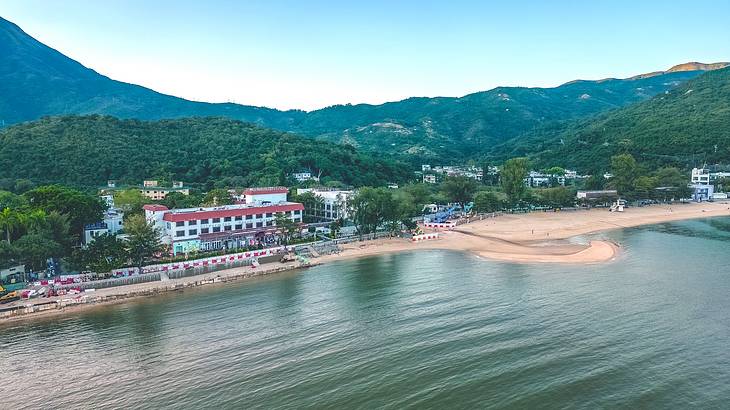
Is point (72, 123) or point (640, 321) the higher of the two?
point (72, 123)

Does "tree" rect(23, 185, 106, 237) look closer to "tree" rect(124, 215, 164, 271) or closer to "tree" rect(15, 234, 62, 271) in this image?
"tree" rect(15, 234, 62, 271)

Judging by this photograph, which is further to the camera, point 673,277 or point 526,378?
point 673,277

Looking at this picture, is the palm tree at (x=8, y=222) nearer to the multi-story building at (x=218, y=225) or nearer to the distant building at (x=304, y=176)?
the multi-story building at (x=218, y=225)

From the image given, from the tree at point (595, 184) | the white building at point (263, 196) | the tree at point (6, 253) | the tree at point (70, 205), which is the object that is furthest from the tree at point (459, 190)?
the tree at point (6, 253)

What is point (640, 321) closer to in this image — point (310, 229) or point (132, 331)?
point (132, 331)

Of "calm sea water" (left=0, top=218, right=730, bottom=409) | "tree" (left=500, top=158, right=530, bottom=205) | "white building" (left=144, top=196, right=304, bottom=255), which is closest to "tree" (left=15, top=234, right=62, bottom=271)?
"white building" (left=144, top=196, right=304, bottom=255)

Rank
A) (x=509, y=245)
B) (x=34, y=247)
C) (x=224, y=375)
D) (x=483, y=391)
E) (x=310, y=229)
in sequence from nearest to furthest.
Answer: (x=483, y=391)
(x=224, y=375)
(x=34, y=247)
(x=509, y=245)
(x=310, y=229)

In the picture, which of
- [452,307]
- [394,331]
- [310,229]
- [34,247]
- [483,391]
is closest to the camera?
[483,391]

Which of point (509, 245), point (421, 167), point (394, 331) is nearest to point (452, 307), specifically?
point (394, 331)
